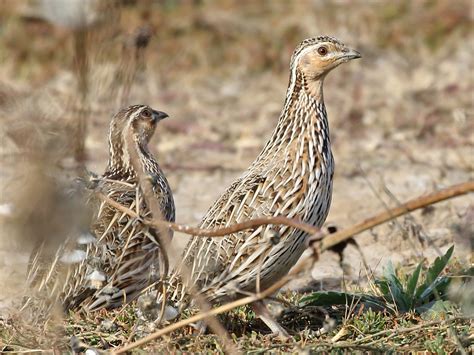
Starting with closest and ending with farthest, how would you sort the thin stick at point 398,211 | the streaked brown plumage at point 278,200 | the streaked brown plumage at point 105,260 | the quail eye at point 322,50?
the thin stick at point 398,211 < the streaked brown plumage at point 278,200 < the streaked brown plumage at point 105,260 < the quail eye at point 322,50

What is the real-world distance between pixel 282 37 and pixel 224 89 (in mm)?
1290

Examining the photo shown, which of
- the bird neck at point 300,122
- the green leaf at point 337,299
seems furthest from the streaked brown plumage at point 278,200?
the green leaf at point 337,299

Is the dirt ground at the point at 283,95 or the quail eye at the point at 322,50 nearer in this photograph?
the quail eye at the point at 322,50

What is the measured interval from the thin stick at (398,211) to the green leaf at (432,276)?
165 cm

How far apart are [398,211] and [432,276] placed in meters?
1.80

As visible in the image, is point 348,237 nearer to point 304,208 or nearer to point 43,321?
point 304,208

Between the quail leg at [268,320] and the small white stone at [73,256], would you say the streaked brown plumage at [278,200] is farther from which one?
the small white stone at [73,256]

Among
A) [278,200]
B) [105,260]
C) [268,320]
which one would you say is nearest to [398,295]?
[268,320]

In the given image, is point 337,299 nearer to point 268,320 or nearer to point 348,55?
point 268,320

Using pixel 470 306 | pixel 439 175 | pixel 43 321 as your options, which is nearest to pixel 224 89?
pixel 439 175

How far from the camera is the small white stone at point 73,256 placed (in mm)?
5887

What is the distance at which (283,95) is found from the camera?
40.1 feet

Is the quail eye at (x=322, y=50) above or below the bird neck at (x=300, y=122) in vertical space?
above

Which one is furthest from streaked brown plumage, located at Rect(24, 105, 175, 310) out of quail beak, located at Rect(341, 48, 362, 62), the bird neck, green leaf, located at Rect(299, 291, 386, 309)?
quail beak, located at Rect(341, 48, 362, 62)
